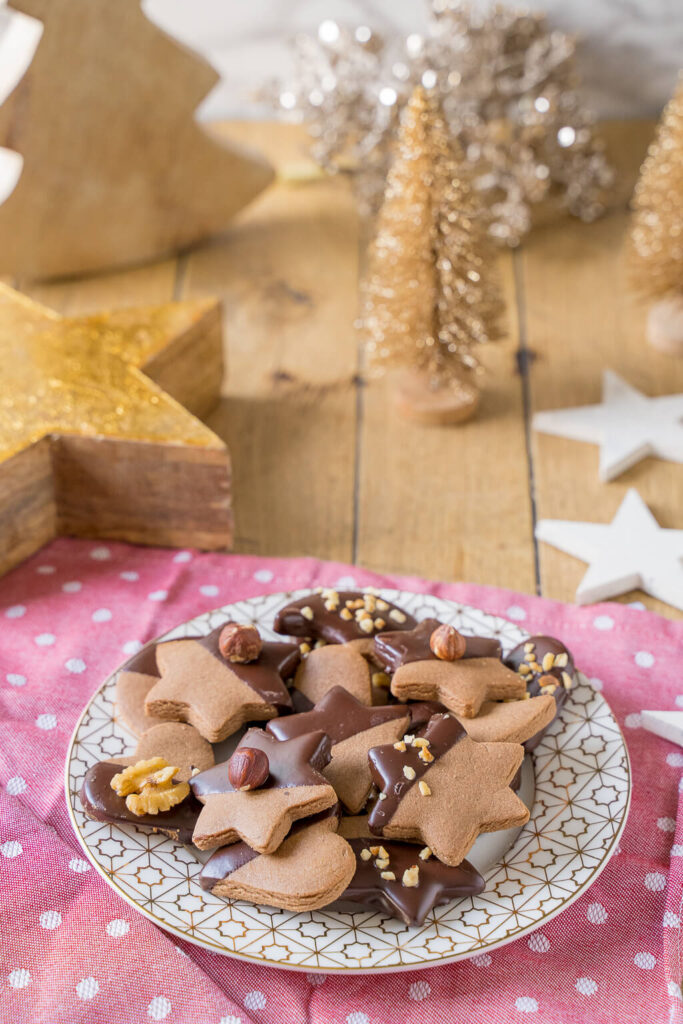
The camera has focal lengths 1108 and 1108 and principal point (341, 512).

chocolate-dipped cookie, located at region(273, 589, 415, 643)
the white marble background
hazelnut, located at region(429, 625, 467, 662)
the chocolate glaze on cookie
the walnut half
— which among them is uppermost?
the white marble background

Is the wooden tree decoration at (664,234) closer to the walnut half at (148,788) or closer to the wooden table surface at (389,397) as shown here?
the wooden table surface at (389,397)

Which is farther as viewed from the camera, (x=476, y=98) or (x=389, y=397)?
(x=476, y=98)

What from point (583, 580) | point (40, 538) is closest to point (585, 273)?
point (583, 580)

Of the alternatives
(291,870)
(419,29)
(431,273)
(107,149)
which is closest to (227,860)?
(291,870)

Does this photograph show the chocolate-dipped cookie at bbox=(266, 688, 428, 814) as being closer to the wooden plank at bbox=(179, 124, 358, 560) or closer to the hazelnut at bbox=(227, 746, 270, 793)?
the hazelnut at bbox=(227, 746, 270, 793)

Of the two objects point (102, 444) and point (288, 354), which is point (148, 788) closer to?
point (102, 444)

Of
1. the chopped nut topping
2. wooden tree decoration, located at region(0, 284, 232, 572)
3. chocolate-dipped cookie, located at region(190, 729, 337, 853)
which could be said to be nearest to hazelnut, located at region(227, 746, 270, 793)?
chocolate-dipped cookie, located at region(190, 729, 337, 853)

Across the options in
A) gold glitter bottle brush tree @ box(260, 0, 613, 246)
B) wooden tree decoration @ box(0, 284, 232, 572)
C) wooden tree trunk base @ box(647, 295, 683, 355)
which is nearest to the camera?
wooden tree decoration @ box(0, 284, 232, 572)

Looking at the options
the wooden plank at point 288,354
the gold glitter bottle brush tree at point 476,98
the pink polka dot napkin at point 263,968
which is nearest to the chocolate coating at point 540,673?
the pink polka dot napkin at point 263,968
